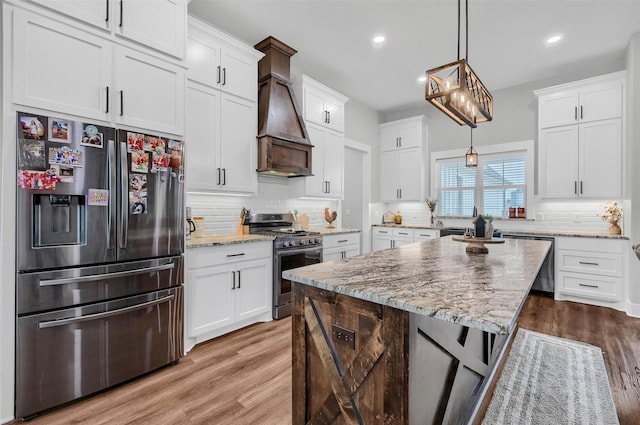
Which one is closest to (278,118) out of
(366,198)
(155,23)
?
(155,23)

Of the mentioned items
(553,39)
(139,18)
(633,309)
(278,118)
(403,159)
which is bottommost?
(633,309)

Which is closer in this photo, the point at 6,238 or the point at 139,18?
the point at 6,238

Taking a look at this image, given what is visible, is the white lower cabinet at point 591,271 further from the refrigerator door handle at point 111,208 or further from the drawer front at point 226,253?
the refrigerator door handle at point 111,208

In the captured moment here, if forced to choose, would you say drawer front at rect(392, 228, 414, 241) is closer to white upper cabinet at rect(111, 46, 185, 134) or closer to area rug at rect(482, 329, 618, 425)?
area rug at rect(482, 329, 618, 425)

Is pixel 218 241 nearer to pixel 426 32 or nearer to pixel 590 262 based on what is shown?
pixel 426 32

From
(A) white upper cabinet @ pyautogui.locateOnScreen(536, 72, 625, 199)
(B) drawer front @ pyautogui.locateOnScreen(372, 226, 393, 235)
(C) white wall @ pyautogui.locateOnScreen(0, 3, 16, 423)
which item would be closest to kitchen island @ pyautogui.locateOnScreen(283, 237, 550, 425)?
(C) white wall @ pyautogui.locateOnScreen(0, 3, 16, 423)

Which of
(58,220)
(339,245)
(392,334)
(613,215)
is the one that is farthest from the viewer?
(339,245)

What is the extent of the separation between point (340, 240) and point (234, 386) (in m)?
2.55

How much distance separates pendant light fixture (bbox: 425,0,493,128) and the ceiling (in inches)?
51.9

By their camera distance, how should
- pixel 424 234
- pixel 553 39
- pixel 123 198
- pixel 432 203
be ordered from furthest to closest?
pixel 432 203
pixel 424 234
pixel 553 39
pixel 123 198

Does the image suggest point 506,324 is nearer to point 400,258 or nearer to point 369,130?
point 400,258

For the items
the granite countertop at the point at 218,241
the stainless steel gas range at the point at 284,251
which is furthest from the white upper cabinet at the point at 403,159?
the granite countertop at the point at 218,241

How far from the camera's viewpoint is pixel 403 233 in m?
5.46

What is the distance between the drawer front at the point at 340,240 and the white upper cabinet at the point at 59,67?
2.75 meters
